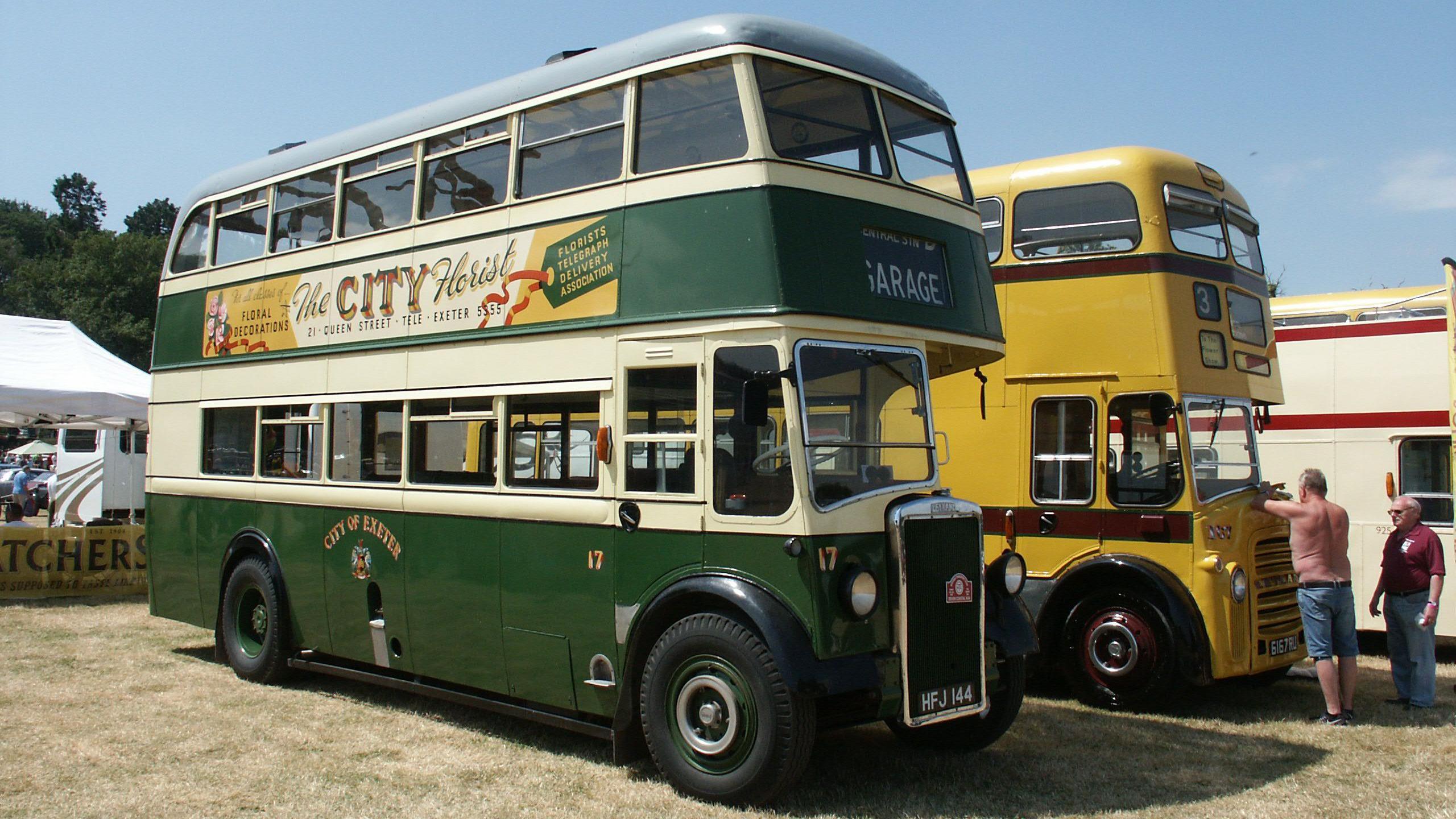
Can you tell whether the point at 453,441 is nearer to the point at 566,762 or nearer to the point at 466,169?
the point at 466,169

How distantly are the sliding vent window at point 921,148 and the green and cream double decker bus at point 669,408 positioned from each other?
31 mm

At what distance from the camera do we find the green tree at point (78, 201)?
110312 mm

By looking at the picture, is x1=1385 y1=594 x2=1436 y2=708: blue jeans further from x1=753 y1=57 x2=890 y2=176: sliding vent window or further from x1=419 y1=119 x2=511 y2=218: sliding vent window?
x1=419 y1=119 x2=511 y2=218: sliding vent window

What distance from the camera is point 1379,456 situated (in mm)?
11516

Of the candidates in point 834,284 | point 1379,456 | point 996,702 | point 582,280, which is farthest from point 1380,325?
point 582,280

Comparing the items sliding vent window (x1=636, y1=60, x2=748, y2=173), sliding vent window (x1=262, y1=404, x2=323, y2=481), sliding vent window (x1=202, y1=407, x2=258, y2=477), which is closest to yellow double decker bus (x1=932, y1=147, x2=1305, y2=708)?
sliding vent window (x1=636, y1=60, x2=748, y2=173)

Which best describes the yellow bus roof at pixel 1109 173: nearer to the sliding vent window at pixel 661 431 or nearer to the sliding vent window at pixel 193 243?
the sliding vent window at pixel 661 431

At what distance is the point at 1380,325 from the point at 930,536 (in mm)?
7661

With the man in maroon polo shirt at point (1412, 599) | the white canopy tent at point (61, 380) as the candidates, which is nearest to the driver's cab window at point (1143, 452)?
the man in maroon polo shirt at point (1412, 599)

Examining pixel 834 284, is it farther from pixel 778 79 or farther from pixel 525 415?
pixel 525 415

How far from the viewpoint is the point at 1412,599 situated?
8.98 metres

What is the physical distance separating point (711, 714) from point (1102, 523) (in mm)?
4344

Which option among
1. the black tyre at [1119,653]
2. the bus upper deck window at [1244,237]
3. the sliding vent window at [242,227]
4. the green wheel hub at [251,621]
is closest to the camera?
the black tyre at [1119,653]

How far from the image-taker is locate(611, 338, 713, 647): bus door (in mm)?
6438
